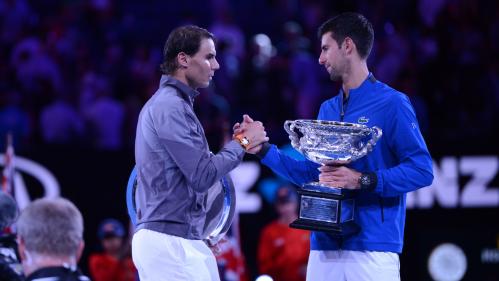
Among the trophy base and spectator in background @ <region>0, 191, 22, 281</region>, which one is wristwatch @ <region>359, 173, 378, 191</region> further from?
spectator in background @ <region>0, 191, 22, 281</region>

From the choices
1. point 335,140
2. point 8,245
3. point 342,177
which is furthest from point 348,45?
point 8,245

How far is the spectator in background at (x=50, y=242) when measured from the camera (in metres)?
4.31

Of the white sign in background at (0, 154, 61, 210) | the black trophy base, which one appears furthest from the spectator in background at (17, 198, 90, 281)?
the white sign in background at (0, 154, 61, 210)

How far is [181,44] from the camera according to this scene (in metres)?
5.14

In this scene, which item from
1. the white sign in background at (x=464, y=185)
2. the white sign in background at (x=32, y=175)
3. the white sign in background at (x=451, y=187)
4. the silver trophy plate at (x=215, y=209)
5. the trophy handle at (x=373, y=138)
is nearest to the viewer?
the trophy handle at (x=373, y=138)

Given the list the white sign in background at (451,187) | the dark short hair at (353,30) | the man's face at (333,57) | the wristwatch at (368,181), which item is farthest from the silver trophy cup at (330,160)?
the white sign in background at (451,187)

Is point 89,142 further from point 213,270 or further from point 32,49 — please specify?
point 213,270

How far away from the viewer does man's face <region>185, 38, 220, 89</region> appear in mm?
5172

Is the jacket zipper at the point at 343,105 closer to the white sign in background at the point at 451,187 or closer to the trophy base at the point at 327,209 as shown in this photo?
the trophy base at the point at 327,209

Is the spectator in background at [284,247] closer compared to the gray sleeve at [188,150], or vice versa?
the gray sleeve at [188,150]

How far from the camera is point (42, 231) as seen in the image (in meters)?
4.39

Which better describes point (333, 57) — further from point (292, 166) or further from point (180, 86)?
point (180, 86)

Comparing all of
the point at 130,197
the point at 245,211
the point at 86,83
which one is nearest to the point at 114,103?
the point at 86,83

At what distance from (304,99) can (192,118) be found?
5.96 meters
